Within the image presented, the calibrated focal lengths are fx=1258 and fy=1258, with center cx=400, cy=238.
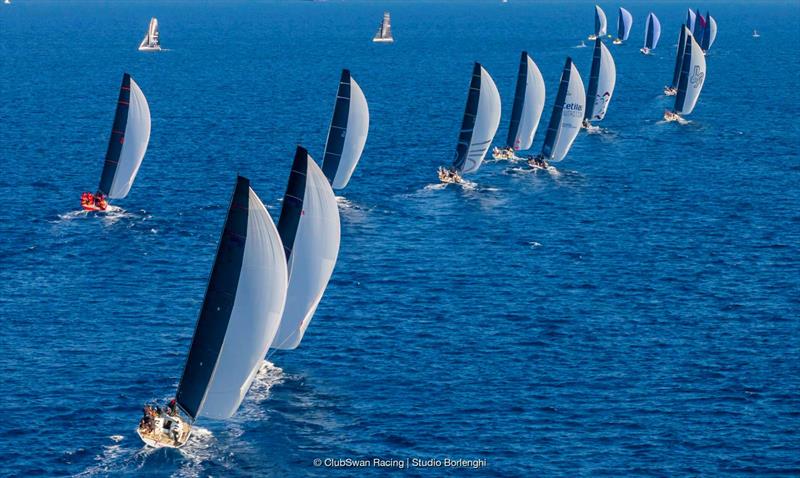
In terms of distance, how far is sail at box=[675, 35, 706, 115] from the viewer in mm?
182500

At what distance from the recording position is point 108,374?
7844cm

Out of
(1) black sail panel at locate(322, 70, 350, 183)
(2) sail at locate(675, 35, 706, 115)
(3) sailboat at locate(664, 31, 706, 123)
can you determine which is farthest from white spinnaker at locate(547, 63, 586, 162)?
(2) sail at locate(675, 35, 706, 115)

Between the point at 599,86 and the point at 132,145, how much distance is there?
247 feet

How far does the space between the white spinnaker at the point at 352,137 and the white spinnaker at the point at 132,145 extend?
1919 cm

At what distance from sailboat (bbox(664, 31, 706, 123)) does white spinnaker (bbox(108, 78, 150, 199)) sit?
8823 cm

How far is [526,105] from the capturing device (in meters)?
147

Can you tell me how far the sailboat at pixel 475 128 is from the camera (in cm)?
13500

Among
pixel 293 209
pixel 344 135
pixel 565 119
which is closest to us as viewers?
pixel 293 209

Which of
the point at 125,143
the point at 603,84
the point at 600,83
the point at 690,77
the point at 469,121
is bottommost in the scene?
the point at 125,143

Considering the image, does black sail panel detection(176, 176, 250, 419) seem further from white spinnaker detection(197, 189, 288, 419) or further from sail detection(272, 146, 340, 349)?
sail detection(272, 146, 340, 349)

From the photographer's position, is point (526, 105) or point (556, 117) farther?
point (526, 105)

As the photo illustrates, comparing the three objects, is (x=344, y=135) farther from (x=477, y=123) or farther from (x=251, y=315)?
(x=251, y=315)

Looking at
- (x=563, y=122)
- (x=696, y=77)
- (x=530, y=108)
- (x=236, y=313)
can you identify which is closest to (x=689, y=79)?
(x=696, y=77)

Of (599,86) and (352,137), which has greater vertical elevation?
(599,86)
